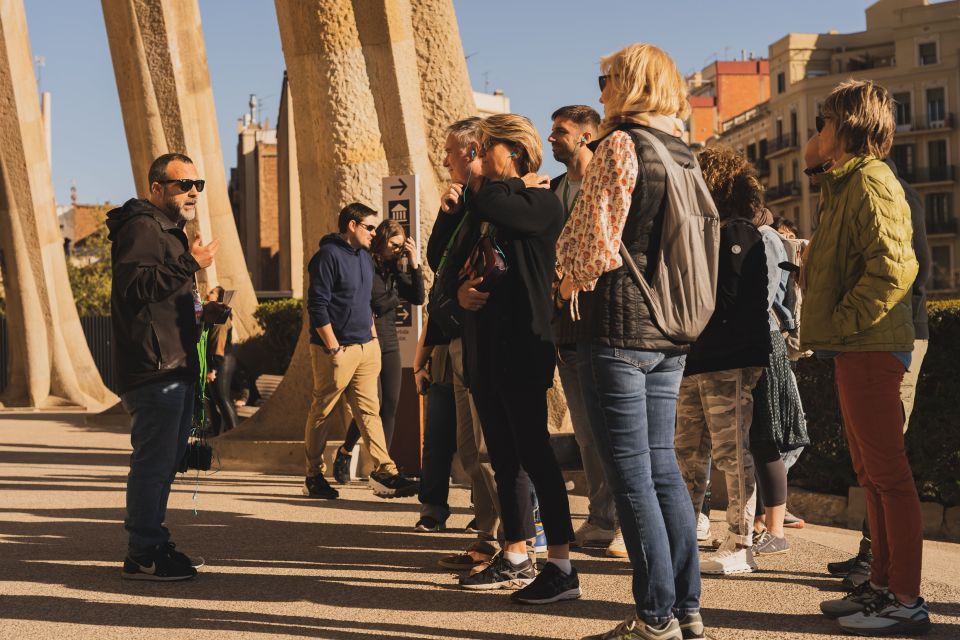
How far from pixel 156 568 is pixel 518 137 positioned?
2579mm

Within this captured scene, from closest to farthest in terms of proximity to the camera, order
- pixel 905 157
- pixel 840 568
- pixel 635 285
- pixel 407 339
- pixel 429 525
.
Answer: pixel 635 285 → pixel 840 568 → pixel 429 525 → pixel 407 339 → pixel 905 157

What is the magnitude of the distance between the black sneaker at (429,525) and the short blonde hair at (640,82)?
3209 mm

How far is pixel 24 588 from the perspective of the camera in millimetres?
5484

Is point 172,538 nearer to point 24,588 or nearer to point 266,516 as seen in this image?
point 266,516

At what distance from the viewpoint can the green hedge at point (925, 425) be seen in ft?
28.1

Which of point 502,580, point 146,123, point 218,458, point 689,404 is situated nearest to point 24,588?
point 502,580

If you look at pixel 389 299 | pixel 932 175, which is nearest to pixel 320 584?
pixel 389 299

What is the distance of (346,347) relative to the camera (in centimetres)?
861

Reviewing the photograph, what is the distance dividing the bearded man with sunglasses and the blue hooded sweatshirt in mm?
2564

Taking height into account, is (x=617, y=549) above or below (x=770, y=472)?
below

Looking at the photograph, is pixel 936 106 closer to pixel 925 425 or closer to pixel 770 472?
pixel 925 425

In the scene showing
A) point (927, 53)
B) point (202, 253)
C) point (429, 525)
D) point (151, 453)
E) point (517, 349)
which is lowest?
point (429, 525)

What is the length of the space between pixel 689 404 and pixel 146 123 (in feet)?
44.5

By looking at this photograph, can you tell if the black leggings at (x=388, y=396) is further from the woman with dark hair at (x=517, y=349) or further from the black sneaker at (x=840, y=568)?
the black sneaker at (x=840, y=568)
